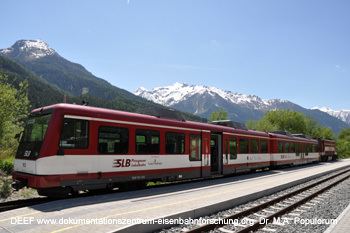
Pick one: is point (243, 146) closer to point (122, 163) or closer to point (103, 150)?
point (122, 163)

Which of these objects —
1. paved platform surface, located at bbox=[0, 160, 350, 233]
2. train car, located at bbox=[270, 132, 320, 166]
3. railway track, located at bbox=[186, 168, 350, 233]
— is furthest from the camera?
train car, located at bbox=[270, 132, 320, 166]

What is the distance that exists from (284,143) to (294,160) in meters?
4.22

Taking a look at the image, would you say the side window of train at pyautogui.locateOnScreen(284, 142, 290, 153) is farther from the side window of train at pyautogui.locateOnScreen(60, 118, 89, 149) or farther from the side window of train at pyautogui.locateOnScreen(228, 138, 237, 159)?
the side window of train at pyautogui.locateOnScreen(60, 118, 89, 149)

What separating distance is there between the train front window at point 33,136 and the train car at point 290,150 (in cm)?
2225

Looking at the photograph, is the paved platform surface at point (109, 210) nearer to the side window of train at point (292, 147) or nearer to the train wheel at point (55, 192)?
the train wheel at point (55, 192)

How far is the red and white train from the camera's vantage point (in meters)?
12.5

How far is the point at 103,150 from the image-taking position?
14.1m

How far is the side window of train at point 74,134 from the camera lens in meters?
12.8

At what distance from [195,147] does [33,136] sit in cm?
867

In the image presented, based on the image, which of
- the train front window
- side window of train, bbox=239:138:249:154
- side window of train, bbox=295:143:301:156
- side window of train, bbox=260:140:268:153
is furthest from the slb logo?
side window of train, bbox=295:143:301:156

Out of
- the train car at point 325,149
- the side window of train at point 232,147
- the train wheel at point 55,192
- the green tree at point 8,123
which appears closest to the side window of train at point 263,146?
the side window of train at point 232,147

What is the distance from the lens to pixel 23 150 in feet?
45.1

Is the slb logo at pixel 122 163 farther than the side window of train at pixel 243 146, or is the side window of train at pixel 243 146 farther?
the side window of train at pixel 243 146

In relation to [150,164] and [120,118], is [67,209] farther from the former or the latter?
[150,164]
